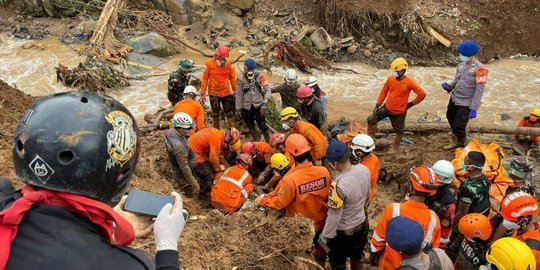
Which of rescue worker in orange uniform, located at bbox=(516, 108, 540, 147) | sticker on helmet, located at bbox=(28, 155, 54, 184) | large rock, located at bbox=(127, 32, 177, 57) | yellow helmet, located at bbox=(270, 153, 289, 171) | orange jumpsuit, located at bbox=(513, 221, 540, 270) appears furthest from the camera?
large rock, located at bbox=(127, 32, 177, 57)

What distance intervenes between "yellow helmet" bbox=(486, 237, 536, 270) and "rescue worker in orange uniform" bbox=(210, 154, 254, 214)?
318cm

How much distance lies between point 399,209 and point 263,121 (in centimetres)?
498

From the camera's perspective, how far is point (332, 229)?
440 cm

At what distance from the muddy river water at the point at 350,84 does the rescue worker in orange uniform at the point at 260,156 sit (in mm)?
3881

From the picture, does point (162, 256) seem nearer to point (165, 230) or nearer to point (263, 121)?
point (165, 230)

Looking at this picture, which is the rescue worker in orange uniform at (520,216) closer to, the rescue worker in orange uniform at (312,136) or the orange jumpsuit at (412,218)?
the orange jumpsuit at (412,218)

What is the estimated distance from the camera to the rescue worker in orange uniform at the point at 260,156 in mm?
7012

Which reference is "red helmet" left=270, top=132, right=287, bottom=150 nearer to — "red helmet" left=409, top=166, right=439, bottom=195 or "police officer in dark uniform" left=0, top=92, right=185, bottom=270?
"red helmet" left=409, top=166, right=439, bottom=195

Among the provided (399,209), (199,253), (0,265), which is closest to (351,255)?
(399,209)

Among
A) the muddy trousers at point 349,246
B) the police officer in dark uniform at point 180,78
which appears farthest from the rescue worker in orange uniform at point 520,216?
the police officer in dark uniform at point 180,78

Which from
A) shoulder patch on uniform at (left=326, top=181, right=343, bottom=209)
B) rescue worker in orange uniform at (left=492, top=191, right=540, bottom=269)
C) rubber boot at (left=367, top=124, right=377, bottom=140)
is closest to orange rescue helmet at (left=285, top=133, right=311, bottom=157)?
shoulder patch on uniform at (left=326, top=181, right=343, bottom=209)

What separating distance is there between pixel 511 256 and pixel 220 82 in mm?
6141

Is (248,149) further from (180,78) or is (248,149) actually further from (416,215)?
(416,215)

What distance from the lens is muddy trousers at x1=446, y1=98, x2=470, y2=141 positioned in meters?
7.12
